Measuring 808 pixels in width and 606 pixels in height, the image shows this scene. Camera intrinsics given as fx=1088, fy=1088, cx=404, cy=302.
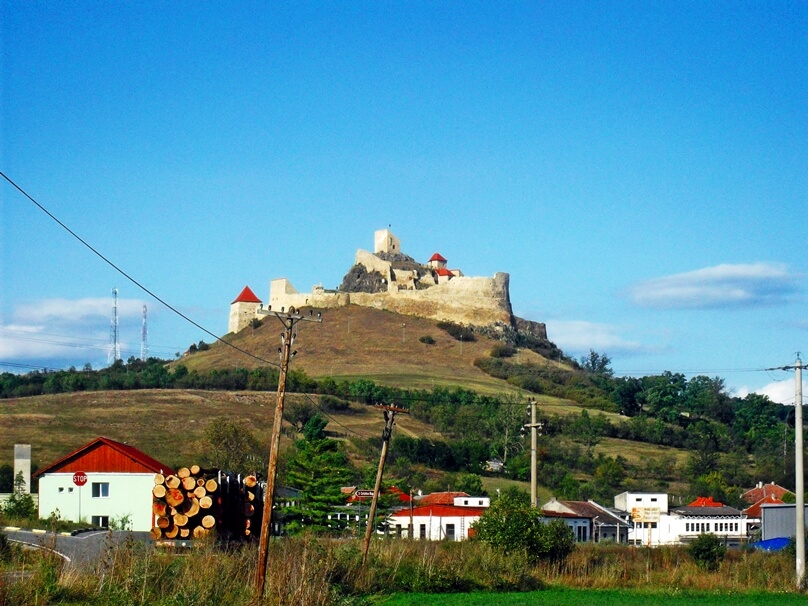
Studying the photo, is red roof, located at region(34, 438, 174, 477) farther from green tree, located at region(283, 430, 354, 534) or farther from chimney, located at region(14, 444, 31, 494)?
chimney, located at region(14, 444, 31, 494)

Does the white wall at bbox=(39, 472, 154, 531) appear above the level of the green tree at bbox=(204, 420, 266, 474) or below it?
below

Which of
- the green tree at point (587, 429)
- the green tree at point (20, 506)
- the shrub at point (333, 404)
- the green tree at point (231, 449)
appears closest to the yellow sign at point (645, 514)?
the green tree at point (231, 449)

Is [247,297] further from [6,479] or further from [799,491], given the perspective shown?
[799,491]

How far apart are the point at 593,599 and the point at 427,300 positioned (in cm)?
11572

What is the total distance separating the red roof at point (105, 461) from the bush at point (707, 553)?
1847 centimetres

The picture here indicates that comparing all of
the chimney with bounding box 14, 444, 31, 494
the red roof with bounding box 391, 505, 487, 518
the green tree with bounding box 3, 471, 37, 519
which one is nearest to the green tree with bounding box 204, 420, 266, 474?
the red roof with bounding box 391, 505, 487, 518

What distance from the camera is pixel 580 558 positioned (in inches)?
1262

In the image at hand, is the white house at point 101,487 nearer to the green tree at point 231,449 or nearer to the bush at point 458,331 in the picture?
the green tree at point 231,449

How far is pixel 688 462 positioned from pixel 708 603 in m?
63.1

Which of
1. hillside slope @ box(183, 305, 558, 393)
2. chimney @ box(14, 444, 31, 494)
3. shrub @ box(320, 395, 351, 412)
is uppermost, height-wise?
hillside slope @ box(183, 305, 558, 393)

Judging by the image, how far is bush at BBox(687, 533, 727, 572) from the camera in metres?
32.6

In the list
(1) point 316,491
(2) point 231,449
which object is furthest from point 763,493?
(1) point 316,491

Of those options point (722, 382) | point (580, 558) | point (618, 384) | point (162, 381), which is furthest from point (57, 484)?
point (722, 382)

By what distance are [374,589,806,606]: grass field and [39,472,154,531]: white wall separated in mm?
17332
